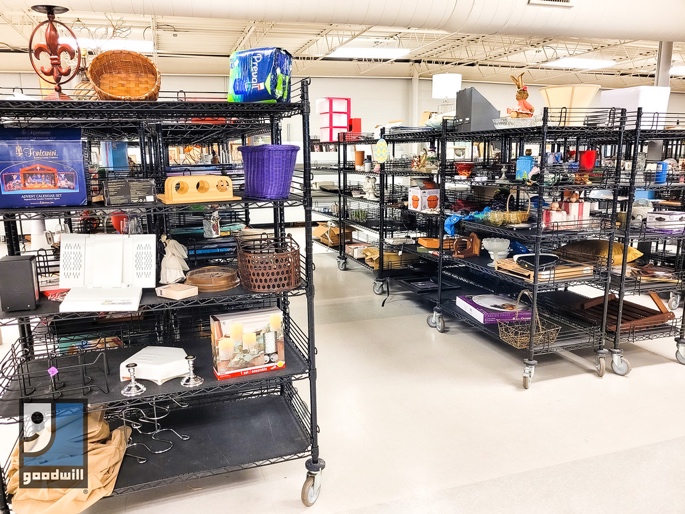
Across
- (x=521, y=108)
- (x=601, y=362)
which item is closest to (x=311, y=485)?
(x=601, y=362)

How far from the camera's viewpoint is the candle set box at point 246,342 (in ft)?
8.24

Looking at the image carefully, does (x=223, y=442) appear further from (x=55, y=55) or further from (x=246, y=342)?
(x=55, y=55)

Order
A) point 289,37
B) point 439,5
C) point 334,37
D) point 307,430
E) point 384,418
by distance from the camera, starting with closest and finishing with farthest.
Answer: point 307,430
point 384,418
point 439,5
point 289,37
point 334,37

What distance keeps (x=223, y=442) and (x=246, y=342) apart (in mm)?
600

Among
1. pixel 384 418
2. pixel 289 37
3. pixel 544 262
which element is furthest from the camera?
pixel 289 37

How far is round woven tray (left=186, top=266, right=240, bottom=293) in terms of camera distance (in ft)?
8.42

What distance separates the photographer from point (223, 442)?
8.98 ft

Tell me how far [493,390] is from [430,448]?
3.17ft

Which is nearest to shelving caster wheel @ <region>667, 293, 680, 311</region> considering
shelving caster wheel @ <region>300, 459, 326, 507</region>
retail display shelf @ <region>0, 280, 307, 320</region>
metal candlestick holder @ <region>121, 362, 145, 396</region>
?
shelving caster wheel @ <region>300, 459, 326, 507</region>

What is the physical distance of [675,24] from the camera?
6398 mm

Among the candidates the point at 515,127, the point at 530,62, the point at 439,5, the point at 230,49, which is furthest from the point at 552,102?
the point at 530,62

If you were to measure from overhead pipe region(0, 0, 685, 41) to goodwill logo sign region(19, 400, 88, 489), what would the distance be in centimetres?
427

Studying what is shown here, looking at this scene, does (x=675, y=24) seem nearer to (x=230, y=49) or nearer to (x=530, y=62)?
(x=530, y=62)

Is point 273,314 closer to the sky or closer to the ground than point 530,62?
closer to the ground
